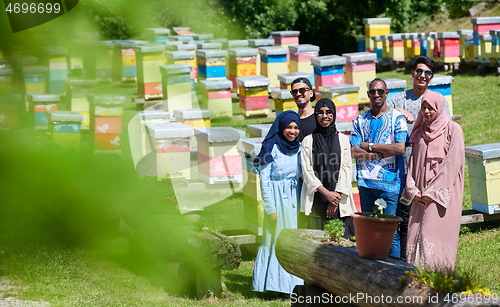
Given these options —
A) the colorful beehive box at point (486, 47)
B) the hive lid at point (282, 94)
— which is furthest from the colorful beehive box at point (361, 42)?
the hive lid at point (282, 94)

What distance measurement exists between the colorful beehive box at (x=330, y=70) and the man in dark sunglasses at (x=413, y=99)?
5209 millimetres

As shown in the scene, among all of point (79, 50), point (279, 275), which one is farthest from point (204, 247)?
point (79, 50)

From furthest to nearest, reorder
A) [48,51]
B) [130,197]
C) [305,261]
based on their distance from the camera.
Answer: [130,197]
[305,261]
[48,51]

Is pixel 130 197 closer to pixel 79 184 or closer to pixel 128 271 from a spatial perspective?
pixel 128 271

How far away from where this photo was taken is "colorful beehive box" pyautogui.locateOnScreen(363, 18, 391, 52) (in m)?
15.4

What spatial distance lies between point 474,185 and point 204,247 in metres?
2.66

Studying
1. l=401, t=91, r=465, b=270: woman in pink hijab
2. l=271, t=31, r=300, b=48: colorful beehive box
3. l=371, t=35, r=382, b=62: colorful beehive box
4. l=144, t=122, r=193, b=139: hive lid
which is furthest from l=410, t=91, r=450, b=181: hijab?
l=271, t=31, r=300, b=48: colorful beehive box

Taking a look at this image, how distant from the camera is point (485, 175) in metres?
5.21

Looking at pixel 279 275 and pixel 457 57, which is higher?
pixel 457 57

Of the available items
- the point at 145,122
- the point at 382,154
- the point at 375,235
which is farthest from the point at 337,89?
the point at 375,235

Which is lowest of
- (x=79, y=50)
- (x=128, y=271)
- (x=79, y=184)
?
(x=128, y=271)

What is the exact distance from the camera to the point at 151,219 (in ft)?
17.9

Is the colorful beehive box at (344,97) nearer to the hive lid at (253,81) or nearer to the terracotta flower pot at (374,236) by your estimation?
the hive lid at (253,81)

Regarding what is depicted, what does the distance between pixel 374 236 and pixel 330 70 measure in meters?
7.07
